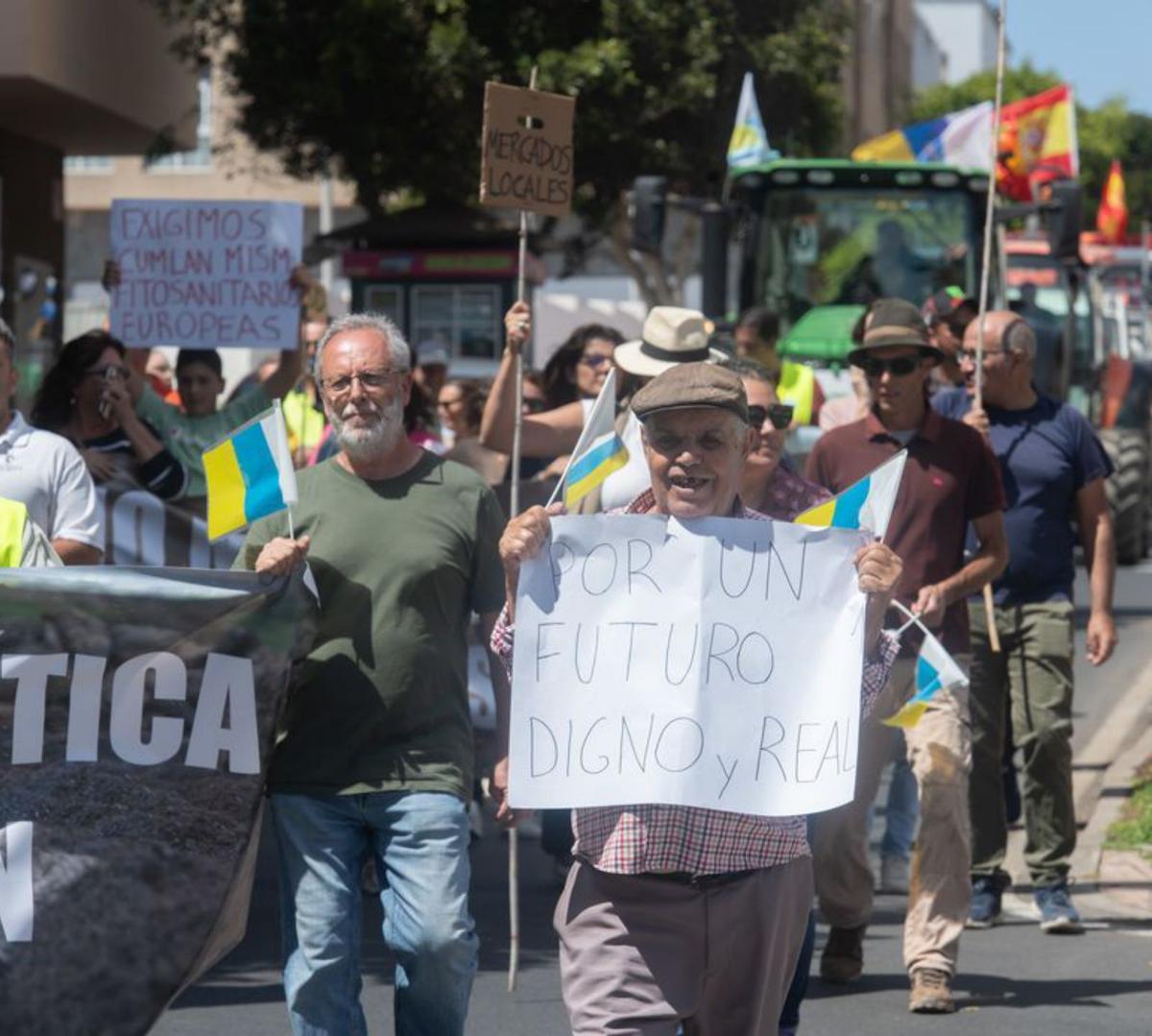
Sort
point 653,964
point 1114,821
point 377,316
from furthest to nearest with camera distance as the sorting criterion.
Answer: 1. point 1114,821
2. point 377,316
3. point 653,964

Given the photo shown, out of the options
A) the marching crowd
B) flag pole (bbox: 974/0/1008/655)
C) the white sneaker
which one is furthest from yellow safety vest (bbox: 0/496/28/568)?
the white sneaker

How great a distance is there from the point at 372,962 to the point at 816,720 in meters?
3.41

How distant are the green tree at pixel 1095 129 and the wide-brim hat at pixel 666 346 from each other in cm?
5594

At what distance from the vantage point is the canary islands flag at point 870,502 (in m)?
5.14

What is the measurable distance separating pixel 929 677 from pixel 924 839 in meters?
1.38

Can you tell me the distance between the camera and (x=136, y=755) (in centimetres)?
548

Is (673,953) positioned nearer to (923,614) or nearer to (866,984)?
(923,614)

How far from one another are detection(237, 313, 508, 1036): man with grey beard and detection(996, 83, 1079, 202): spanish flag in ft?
48.2

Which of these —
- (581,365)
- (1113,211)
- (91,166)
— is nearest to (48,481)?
(581,365)

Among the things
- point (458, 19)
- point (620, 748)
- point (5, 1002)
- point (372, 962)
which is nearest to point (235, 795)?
point (5, 1002)

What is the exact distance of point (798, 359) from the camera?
52.5 feet

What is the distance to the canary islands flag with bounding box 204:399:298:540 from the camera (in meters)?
5.44

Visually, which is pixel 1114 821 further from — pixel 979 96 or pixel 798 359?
pixel 979 96

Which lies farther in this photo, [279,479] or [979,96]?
[979,96]
